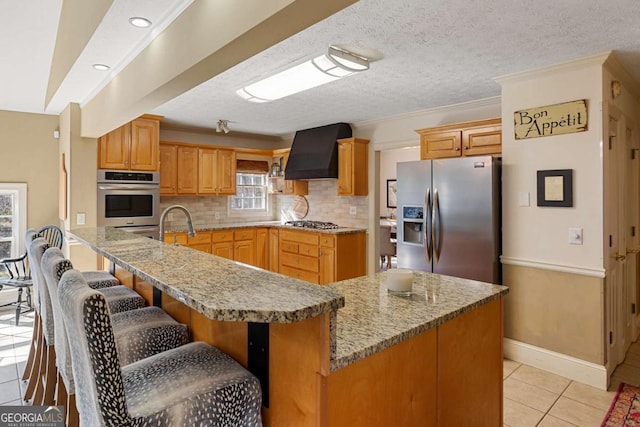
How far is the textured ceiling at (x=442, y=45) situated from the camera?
6.77ft

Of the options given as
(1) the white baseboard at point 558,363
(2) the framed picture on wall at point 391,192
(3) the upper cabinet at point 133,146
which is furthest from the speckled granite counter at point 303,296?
(2) the framed picture on wall at point 391,192

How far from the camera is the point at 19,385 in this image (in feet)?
8.93

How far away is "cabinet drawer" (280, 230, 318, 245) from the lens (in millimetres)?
5156

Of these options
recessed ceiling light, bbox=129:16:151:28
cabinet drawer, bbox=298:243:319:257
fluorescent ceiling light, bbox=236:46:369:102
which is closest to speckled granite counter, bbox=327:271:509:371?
fluorescent ceiling light, bbox=236:46:369:102

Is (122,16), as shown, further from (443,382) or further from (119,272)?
(443,382)

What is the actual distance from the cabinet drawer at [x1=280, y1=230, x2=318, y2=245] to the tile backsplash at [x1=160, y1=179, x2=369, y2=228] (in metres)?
0.61

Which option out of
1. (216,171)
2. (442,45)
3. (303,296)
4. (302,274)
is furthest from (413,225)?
(216,171)

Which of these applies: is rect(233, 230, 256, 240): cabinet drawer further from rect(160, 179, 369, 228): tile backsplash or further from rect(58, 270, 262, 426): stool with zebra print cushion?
rect(58, 270, 262, 426): stool with zebra print cushion

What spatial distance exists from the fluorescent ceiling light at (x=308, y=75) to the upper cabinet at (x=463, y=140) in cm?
139

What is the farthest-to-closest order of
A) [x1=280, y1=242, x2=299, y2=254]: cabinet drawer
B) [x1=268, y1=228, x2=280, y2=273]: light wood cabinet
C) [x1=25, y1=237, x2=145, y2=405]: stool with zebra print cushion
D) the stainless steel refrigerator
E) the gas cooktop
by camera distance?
[x1=268, y1=228, x2=280, y2=273]: light wood cabinet → [x1=280, y1=242, x2=299, y2=254]: cabinet drawer → the gas cooktop → the stainless steel refrigerator → [x1=25, y1=237, x2=145, y2=405]: stool with zebra print cushion

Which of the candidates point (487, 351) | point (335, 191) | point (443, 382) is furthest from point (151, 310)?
point (335, 191)

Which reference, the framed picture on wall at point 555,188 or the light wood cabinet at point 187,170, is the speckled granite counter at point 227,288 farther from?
the light wood cabinet at point 187,170

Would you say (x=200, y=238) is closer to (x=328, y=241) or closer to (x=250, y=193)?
(x=250, y=193)

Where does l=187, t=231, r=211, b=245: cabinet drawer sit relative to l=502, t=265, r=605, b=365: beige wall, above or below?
above
